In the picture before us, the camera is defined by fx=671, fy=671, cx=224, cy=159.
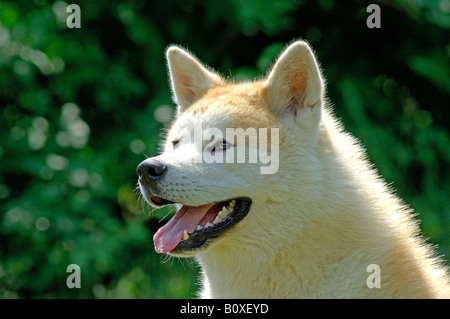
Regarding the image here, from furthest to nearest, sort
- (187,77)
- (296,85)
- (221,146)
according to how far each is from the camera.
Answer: (187,77) → (296,85) → (221,146)

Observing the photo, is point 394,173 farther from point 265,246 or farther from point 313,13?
point 265,246

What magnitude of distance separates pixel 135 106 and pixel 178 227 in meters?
3.49

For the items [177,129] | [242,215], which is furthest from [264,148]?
[177,129]

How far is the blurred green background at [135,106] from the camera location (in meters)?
6.29

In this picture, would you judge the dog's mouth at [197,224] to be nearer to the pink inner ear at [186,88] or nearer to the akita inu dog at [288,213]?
the akita inu dog at [288,213]

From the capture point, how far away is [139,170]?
3.45 meters

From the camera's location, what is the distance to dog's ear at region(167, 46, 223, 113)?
425 centimetres

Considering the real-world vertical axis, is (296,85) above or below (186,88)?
below

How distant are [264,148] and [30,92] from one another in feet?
12.2

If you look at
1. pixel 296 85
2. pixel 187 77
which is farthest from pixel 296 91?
pixel 187 77

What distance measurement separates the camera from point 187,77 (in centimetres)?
431

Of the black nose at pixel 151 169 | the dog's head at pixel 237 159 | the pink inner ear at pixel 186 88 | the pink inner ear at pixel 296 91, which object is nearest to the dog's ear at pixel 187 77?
the pink inner ear at pixel 186 88

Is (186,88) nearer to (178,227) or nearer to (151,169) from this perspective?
(151,169)

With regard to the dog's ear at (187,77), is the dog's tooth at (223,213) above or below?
below
